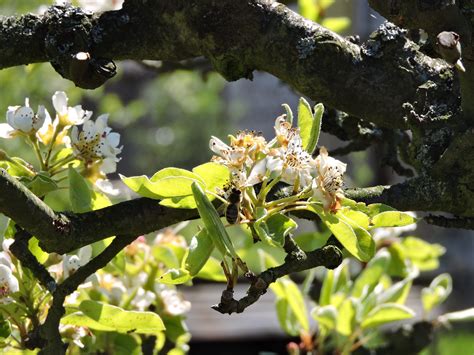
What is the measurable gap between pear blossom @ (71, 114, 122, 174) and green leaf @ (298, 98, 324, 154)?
27cm

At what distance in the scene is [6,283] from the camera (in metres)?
1.08

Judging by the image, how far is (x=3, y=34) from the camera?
3.61ft

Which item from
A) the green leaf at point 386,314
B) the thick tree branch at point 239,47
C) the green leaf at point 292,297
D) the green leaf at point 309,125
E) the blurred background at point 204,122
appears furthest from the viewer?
the blurred background at point 204,122

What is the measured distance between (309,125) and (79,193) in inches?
11.7

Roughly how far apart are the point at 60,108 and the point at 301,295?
2.46 feet

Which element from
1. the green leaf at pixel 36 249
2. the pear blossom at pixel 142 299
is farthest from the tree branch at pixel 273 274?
the pear blossom at pixel 142 299

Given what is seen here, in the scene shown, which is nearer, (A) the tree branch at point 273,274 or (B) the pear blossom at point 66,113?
(A) the tree branch at point 273,274

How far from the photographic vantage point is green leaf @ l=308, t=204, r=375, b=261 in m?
0.90

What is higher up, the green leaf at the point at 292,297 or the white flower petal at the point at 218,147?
the white flower petal at the point at 218,147

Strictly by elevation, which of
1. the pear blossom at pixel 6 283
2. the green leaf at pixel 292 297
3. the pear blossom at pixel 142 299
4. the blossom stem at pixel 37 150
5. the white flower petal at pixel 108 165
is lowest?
the green leaf at pixel 292 297

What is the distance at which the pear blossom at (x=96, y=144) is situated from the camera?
1.14 metres

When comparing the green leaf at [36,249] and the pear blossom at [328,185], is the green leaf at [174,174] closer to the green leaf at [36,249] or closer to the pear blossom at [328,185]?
the pear blossom at [328,185]

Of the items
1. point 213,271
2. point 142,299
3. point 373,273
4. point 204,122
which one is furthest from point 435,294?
point 204,122

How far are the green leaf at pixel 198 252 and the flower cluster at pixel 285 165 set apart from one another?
6 cm
